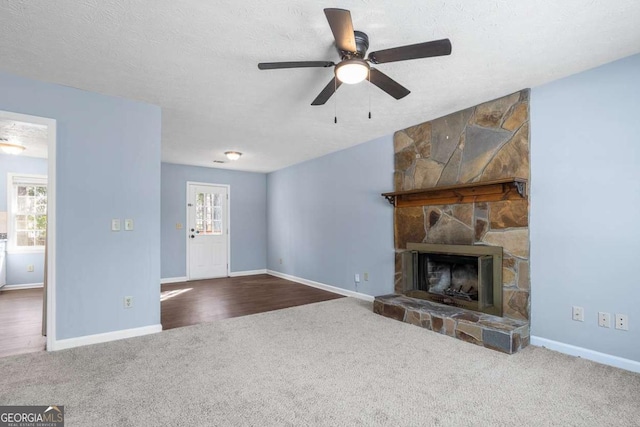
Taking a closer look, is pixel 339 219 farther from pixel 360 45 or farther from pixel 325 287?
pixel 360 45

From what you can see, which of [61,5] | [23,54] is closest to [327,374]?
[61,5]

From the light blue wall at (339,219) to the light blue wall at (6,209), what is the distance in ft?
14.7

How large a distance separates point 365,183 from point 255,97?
2304 millimetres

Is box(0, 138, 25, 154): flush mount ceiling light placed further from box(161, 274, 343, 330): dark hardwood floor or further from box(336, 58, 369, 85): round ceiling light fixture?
box(336, 58, 369, 85): round ceiling light fixture

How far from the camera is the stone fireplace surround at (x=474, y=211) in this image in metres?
3.15

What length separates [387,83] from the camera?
2.47 m

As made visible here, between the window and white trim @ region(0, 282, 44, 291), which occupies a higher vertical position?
the window

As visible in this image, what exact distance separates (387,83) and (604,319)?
2602 millimetres

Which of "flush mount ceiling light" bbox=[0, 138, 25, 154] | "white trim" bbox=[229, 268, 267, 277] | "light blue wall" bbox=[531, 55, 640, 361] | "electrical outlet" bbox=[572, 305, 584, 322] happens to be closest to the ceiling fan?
"light blue wall" bbox=[531, 55, 640, 361]

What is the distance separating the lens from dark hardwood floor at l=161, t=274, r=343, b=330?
416 cm

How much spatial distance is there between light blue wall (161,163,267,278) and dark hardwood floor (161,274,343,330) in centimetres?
63

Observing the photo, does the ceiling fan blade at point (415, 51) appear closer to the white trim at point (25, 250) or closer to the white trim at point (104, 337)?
the white trim at point (104, 337)

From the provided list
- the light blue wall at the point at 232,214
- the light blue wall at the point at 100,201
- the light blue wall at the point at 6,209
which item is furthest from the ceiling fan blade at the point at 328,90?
the light blue wall at the point at 6,209

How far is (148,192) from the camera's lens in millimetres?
3496
